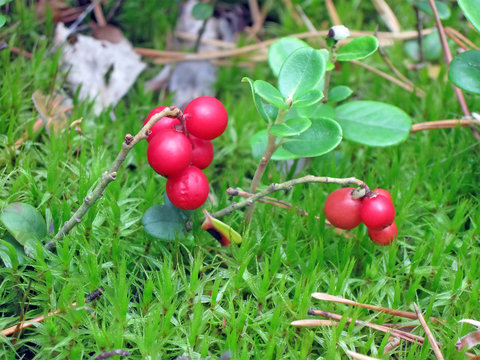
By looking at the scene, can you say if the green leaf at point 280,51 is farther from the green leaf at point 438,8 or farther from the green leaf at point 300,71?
the green leaf at point 438,8

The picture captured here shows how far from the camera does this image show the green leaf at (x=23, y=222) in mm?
1717

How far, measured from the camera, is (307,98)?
1.67 metres

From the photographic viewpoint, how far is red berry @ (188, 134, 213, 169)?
1.62 metres

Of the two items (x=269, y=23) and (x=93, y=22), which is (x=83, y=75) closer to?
(x=93, y=22)

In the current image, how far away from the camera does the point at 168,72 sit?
3057mm

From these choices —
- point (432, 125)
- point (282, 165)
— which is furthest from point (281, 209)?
point (432, 125)

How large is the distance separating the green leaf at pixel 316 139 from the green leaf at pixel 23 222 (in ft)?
2.97

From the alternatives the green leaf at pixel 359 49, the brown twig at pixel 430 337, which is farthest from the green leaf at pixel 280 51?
the brown twig at pixel 430 337

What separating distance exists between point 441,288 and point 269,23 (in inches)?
87.3

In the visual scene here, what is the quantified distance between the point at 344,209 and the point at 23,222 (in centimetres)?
110

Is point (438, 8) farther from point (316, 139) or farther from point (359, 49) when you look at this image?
point (316, 139)

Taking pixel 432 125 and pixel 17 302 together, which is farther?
pixel 432 125

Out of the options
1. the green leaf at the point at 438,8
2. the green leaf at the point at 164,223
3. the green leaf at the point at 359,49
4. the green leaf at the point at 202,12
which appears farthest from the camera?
the green leaf at the point at 202,12

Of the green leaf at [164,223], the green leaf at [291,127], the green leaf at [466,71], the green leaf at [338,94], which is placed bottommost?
the green leaf at [164,223]
